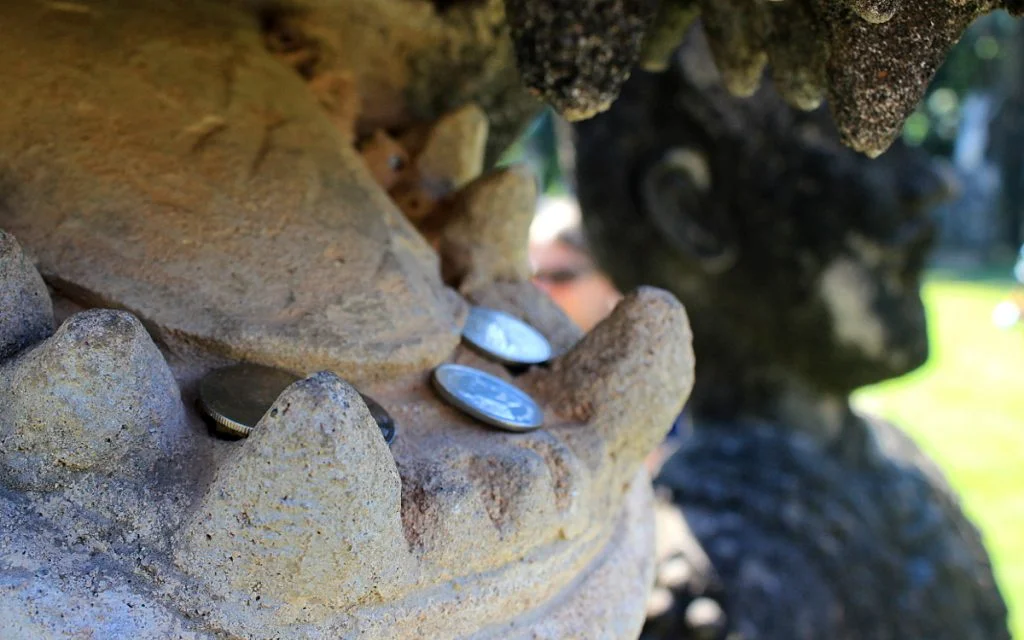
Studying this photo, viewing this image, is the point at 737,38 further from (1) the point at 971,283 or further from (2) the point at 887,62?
(1) the point at 971,283

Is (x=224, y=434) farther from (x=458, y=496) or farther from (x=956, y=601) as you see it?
(x=956, y=601)

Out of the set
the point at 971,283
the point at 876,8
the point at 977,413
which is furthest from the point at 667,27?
the point at 971,283

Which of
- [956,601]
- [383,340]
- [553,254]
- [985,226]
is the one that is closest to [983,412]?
[553,254]

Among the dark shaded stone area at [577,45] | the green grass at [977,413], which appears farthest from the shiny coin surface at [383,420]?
the green grass at [977,413]

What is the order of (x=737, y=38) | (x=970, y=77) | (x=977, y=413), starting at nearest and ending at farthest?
(x=737, y=38) → (x=977, y=413) → (x=970, y=77)

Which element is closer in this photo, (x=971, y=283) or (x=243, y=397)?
(x=243, y=397)

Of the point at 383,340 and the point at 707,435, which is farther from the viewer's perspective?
the point at 707,435

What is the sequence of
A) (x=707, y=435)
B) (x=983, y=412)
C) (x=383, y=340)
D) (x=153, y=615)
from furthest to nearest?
(x=983, y=412) < (x=707, y=435) < (x=383, y=340) < (x=153, y=615)
